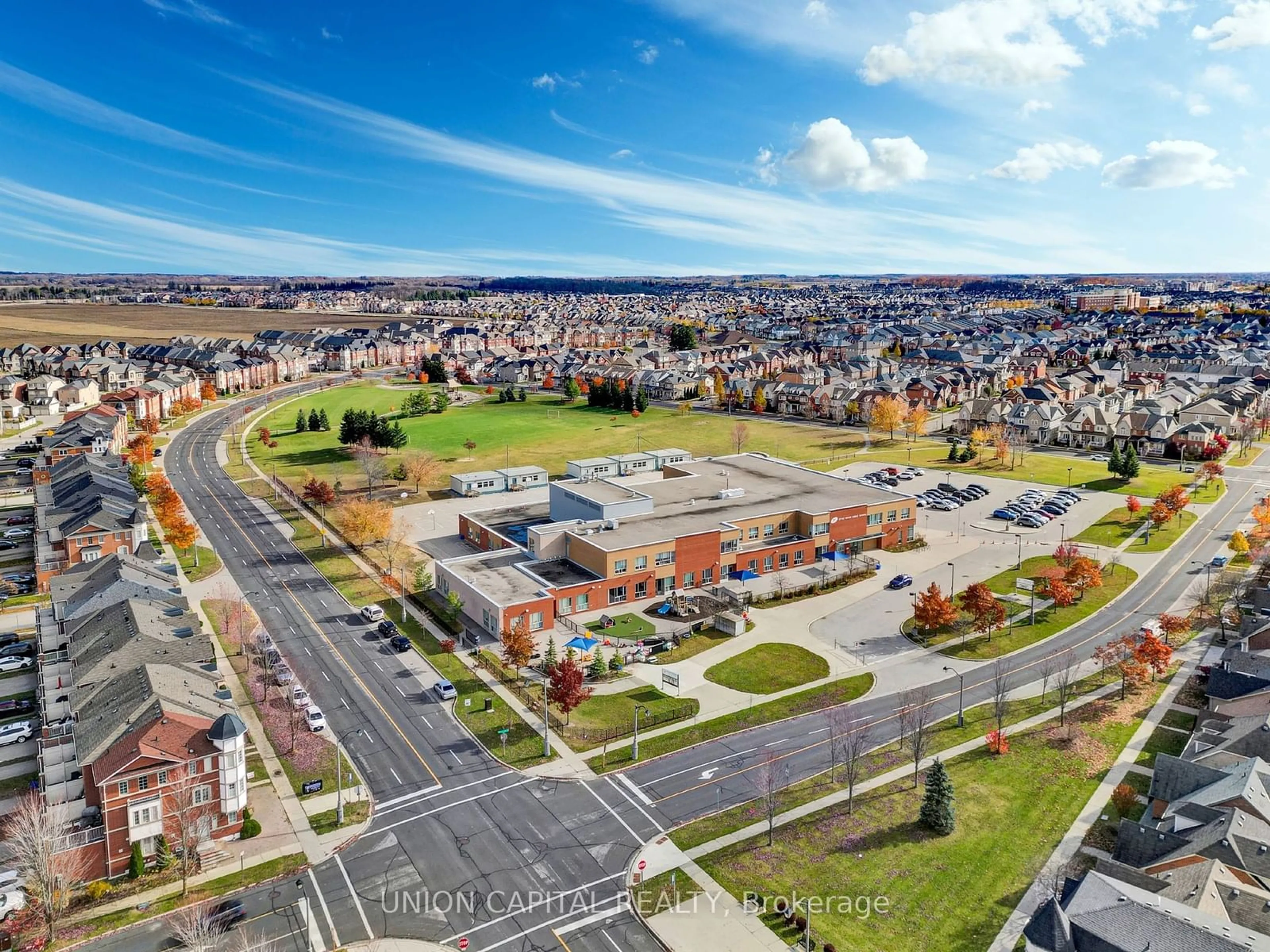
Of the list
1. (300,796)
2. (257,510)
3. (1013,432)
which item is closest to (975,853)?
(300,796)

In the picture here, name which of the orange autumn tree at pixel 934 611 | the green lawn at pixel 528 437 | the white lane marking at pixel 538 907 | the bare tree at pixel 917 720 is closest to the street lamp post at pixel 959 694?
the bare tree at pixel 917 720

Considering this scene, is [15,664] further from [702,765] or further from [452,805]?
[702,765]

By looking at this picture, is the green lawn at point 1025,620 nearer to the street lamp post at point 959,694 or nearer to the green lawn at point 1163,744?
the street lamp post at point 959,694

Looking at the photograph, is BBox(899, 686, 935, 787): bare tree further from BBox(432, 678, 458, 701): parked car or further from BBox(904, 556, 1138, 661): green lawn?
BBox(432, 678, 458, 701): parked car

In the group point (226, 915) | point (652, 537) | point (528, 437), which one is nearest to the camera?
point (226, 915)

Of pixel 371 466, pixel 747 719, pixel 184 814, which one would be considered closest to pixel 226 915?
pixel 184 814

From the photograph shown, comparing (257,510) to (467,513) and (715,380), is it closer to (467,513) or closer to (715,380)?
(467,513)
